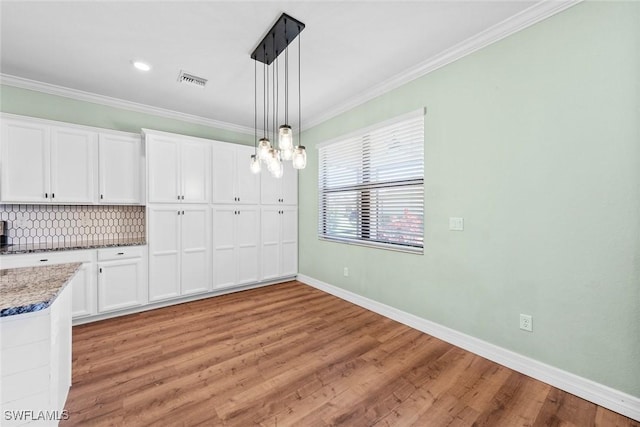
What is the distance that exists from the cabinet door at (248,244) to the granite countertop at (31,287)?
246 centimetres

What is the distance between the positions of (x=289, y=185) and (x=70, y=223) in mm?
2924

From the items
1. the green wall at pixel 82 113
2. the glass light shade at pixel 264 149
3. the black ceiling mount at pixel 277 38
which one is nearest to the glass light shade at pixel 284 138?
the glass light shade at pixel 264 149

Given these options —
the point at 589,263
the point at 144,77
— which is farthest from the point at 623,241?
the point at 144,77

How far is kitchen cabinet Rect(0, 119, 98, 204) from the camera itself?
269 centimetres

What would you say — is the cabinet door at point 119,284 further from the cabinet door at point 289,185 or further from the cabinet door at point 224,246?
the cabinet door at point 289,185

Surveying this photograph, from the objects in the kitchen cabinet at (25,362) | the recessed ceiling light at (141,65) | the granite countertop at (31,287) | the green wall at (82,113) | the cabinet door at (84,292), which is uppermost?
the recessed ceiling light at (141,65)

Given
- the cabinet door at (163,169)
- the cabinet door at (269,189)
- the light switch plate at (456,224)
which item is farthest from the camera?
the cabinet door at (269,189)

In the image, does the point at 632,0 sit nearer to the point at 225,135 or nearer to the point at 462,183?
the point at 462,183

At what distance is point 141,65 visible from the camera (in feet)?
8.63

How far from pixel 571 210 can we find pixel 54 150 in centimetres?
483

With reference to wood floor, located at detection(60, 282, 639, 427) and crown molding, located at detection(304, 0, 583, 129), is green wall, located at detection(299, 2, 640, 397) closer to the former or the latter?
crown molding, located at detection(304, 0, 583, 129)

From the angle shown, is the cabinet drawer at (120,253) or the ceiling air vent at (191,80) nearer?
the ceiling air vent at (191,80)

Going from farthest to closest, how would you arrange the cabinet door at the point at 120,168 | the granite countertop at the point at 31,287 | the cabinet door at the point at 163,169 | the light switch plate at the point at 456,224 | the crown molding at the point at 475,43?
the cabinet door at the point at 163,169 → the cabinet door at the point at 120,168 → the light switch plate at the point at 456,224 → the crown molding at the point at 475,43 → the granite countertop at the point at 31,287

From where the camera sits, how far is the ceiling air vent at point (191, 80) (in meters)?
2.84
